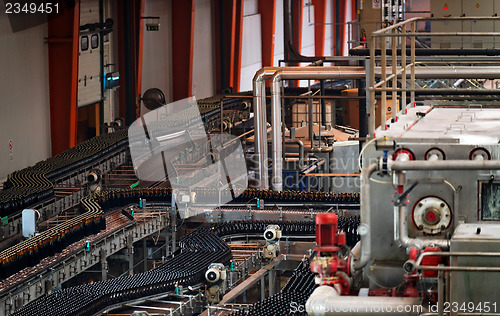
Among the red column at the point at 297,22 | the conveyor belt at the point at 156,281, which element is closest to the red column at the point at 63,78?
the conveyor belt at the point at 156,281

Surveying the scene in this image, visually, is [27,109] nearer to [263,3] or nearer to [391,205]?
[391,205]

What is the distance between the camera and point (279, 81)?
655 inches

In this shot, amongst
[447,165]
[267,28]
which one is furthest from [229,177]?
[267,28]

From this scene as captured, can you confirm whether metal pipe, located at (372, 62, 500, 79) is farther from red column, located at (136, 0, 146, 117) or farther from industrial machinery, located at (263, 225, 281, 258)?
red column, located at (136, 0, 146, 117)

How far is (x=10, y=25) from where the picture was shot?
17.9 m

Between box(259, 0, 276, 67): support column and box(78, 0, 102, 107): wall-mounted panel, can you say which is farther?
box(259, 0, 276, 67): support column

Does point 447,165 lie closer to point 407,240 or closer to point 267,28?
point 407,240

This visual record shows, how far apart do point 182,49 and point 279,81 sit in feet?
32.9

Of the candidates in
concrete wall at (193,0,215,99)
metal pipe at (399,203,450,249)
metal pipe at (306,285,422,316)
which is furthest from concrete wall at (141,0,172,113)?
metal pipe at (306,285,422,316)

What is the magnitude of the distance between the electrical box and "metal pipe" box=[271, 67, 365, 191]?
33.8 feet

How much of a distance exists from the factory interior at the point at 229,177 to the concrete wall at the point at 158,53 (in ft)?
0.27

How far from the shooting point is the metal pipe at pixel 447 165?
5863 millimetres

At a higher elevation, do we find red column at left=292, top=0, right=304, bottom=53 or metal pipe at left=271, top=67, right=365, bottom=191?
red column at left=292, top=0, right=304, bottom=53

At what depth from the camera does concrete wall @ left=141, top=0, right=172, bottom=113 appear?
24.7 meters
